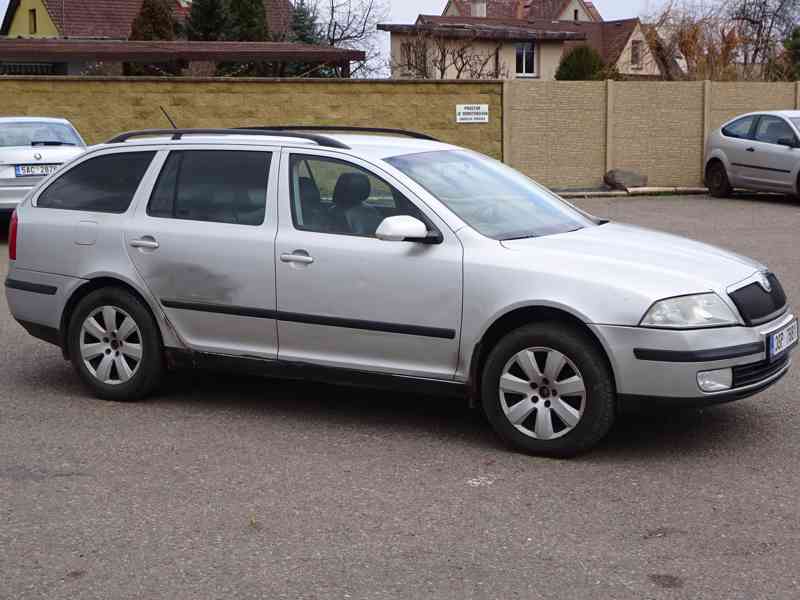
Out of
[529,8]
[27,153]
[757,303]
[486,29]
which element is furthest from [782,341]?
[529,8]

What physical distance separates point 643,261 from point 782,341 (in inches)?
33.5

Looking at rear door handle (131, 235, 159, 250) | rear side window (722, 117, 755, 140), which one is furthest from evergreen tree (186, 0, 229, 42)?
rear door handle (131, 235, 159, 250)

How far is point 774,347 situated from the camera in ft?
20.4

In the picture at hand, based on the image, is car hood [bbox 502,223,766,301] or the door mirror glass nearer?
car hood [bbox 502,223,766,301]

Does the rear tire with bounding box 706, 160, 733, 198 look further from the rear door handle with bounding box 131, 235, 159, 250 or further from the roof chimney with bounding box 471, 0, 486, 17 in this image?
the roof chimney with bounding box 471, 0, 486, 17

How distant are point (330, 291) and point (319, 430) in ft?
2.51

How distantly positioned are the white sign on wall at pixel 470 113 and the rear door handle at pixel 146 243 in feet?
56.5

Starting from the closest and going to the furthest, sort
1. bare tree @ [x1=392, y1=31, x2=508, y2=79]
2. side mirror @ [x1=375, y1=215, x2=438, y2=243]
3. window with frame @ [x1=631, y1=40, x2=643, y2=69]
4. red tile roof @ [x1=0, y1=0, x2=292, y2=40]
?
Result: side mirror @ [x1=375, y1=215, x2=438, y2=243] → bare tree @ [x1=392, y1=31, x2=508, y2=79] → red tile roof @ [x1=0, y1=0, x2=292, y2=40] → window with frame @ [x1=631, y1=40, x2=643, y2=69]

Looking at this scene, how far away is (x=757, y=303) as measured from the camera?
6.23 metres

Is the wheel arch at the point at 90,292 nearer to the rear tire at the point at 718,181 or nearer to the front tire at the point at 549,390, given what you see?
the front tire at the point at 549,390

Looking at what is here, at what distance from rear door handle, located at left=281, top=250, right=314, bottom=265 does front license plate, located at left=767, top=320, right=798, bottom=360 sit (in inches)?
94.1

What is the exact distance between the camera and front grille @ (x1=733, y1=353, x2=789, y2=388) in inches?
237

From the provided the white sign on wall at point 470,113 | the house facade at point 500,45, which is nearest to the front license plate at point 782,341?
the white sign on wall at point 470,113

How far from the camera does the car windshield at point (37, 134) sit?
16.4m
